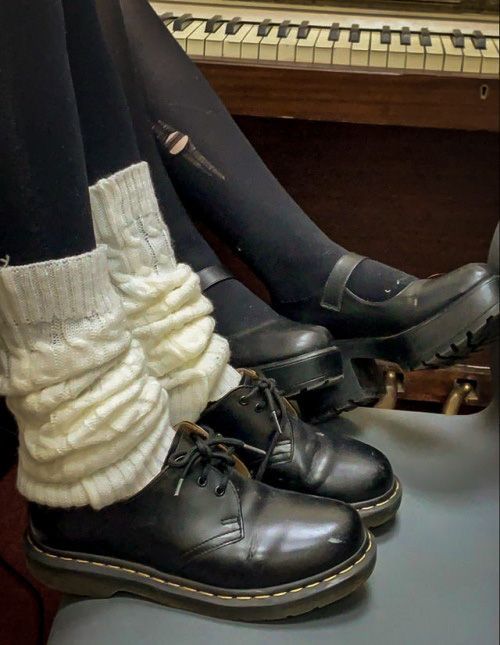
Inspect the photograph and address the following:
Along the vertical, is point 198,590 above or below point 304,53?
below

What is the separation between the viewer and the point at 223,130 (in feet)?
2.35

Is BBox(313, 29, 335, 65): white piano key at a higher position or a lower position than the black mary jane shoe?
higher

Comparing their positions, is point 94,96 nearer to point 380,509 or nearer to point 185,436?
point 185,436

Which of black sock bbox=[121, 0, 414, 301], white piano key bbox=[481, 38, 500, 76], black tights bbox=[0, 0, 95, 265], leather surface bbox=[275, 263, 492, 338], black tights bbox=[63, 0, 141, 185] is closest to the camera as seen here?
black tights bbox=[0, 0, 95, 265]

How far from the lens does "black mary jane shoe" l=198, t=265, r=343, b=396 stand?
0.61 m

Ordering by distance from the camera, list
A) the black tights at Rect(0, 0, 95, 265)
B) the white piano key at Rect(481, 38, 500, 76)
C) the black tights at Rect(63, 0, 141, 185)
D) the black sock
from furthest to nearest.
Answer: the white piano key at Rect(481, 38, 500, 76)
the black sock
the black tights at Rect(63, 0, 141, 185)
the black tights at Rect(0, 0, 95, 265)

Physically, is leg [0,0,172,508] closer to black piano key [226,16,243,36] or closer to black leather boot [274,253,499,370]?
black leather boot [274,253,499,370]

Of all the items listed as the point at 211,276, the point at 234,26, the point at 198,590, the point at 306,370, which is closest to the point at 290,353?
the point at 306,370

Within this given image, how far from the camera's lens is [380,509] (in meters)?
0.51

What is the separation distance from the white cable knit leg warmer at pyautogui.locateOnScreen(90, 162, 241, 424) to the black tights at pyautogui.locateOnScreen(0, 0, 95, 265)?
2.6 inches

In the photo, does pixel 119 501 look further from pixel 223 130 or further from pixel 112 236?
pixel 223 130

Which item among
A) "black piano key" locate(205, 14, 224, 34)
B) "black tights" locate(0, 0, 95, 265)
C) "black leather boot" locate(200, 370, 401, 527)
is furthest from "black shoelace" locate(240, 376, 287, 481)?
"black piano key" locate(205, 14, 224, 34)

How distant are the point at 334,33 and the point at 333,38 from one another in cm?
2

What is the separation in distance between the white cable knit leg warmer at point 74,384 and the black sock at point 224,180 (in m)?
0.27
